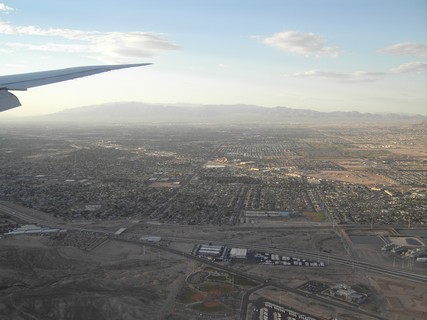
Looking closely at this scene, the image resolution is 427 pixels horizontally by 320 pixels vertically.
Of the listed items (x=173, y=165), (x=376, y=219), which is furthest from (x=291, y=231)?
(x=173, y=165)

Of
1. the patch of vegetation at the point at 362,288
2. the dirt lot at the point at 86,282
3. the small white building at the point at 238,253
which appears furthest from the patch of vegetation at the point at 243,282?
the patch of vegetation at the point at 362,288

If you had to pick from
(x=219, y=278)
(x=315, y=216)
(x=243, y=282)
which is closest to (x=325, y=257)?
(x=243, y=282)

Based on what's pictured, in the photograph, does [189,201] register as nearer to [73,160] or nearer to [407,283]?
[407,283]

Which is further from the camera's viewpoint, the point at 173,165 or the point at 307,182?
the point at 173,165

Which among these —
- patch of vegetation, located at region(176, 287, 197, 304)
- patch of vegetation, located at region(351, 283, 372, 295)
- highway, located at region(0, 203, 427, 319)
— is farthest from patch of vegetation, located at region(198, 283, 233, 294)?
patch of vegetation, located at region(351, 283, 372, 295)

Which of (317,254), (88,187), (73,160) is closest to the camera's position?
(317,254)

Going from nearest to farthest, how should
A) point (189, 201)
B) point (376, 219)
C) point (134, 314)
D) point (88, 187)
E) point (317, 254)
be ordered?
point (134, 314)
point (317, 254)
point (376, 219)
point (189, 201)
point (88, 187)

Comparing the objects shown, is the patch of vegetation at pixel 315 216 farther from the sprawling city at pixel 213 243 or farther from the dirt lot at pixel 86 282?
the dirt lot at pixel 86 282

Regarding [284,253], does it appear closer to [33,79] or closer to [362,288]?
[362,288]
